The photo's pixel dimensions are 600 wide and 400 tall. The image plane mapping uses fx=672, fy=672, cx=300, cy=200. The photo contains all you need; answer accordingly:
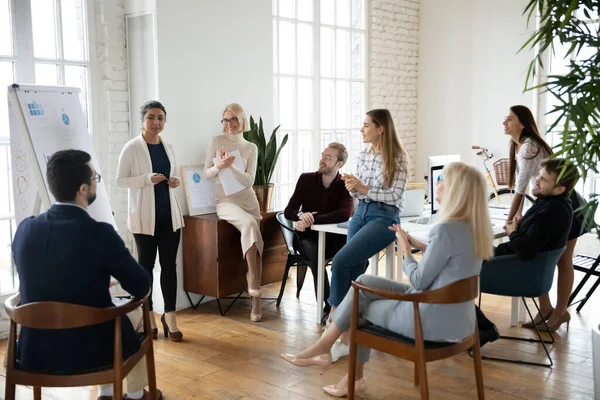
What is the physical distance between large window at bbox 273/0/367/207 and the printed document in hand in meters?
1.61

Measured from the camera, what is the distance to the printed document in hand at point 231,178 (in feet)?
16.8

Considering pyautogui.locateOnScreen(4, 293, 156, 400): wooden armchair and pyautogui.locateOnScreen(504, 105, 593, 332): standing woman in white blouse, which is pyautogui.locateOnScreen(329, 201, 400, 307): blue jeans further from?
pyautogui.locateOnScreen(4, 293, 156, 400): wooden armchair

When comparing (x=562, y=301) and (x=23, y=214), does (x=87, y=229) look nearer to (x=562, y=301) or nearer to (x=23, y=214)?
(x=23, y=214)

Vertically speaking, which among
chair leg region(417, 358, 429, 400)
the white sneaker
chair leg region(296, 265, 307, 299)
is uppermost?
chair leg region(417, 358, 429, 400)

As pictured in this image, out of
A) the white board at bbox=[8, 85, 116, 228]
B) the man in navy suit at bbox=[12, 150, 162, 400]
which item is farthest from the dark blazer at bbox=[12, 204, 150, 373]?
the white board at bbox=[8, 85, 116, 228]

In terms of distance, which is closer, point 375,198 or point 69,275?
point 69,275

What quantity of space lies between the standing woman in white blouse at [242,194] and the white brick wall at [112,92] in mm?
694

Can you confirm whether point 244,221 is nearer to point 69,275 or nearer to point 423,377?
point 423,377

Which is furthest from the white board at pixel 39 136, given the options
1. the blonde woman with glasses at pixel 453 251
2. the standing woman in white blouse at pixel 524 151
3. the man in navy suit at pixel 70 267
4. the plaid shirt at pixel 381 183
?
the standing woman in white blouse at pixel 524 151

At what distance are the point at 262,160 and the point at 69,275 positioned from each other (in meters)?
3.06

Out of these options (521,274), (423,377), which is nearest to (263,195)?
(521,274)

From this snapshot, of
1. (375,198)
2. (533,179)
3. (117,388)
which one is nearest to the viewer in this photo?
(117,388)

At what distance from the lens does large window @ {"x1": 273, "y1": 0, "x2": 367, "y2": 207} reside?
22.3 feet

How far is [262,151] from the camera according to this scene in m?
5.60
